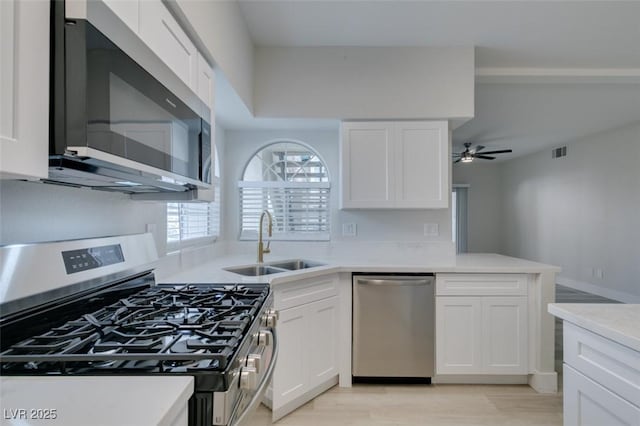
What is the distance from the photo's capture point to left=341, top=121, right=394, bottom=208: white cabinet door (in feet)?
8.90

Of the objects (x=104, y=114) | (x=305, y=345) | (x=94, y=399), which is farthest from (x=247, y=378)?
(x=305, y=345)

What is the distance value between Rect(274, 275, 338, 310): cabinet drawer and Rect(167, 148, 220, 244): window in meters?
0.72

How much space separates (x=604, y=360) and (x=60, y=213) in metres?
1.92

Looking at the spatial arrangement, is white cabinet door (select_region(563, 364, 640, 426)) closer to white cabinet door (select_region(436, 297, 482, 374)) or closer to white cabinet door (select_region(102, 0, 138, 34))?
white cabinet door (select_region(436, 297, 482, 374))

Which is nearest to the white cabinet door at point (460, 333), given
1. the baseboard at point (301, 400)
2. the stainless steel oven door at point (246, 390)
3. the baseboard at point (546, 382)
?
the baseboard at point (546, 382)

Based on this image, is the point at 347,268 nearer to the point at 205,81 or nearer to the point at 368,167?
the point at 368,167

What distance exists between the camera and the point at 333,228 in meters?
3.06

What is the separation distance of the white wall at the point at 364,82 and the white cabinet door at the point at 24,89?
212 cm

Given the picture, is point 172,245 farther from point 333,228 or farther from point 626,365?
point 626,365

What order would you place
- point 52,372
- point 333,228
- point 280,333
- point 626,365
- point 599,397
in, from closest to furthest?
point 52,372, point 626,365, point 599,397, point 280,333, point 333,228

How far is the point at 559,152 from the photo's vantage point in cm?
633

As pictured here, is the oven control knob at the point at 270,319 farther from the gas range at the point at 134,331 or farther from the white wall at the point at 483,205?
the white wall at the point at 483,205

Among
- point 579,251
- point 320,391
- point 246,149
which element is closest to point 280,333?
point 320,391

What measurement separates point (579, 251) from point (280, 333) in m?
6.19
